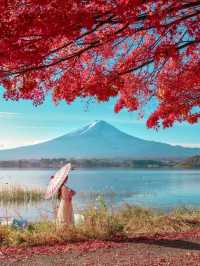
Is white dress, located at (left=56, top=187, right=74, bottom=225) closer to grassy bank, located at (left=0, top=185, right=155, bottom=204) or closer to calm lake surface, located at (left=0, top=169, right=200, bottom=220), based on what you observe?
calm lake surface, located at (left=0, top=169, right=200, bottom=220)

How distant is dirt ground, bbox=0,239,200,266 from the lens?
9.73 metres

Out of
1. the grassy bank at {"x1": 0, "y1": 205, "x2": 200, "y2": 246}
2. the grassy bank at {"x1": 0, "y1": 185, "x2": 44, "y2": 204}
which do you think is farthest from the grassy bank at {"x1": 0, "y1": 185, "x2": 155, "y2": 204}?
the grassy bank at {"x1": 0, "y1": 205, "x2": 200, "y2": 246}

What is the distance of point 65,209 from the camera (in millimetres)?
12930

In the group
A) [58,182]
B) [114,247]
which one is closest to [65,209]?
[58,182]

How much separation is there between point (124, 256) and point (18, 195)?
19904mm

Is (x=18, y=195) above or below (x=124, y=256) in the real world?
below

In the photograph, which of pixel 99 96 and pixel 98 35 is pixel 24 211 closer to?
pixel 99 96

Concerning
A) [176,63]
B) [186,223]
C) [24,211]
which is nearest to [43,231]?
[186,223]

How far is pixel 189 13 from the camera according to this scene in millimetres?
9984

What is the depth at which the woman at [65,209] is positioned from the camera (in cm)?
1270

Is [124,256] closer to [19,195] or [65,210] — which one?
[65,210]

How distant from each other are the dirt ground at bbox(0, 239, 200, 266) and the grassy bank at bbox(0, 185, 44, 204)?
17853mm

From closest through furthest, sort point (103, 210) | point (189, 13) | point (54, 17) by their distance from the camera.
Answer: point (54, 17)
point (189, 13)
point (103, 210)

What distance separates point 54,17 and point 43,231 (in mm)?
5569
